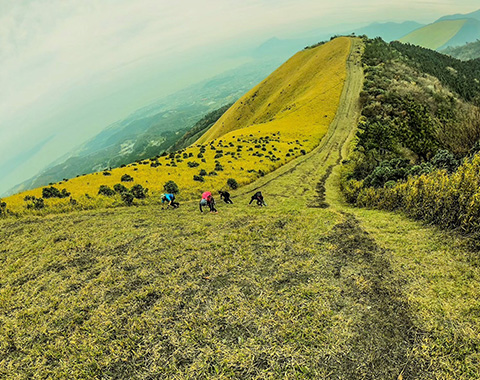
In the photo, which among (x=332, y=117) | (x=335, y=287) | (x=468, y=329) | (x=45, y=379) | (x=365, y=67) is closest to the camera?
(x=468, y=329)

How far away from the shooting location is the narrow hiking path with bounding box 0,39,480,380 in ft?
30.7

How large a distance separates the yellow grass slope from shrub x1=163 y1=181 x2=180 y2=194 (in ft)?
158

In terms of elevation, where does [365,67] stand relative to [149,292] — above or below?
above

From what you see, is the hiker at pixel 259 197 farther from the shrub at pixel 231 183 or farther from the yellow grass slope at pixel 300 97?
the yellow grass slope at pixel 300 97

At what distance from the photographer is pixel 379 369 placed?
8.66 m

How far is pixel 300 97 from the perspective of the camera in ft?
346

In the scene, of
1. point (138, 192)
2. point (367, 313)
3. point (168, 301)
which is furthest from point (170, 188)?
point (367, 313)

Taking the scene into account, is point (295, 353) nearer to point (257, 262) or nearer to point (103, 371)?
point (257, 262)

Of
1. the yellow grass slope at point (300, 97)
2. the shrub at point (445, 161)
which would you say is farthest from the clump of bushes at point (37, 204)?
the yellow grass slope at point (300, 97)

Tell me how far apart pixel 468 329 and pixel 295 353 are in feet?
21.8

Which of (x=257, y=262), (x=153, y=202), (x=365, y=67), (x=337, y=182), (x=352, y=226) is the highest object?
(x=365, y=67)

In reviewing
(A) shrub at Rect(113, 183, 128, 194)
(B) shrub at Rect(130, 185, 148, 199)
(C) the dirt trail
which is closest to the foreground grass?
(C) the dirt trail

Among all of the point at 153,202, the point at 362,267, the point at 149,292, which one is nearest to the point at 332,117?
the point at 153,202

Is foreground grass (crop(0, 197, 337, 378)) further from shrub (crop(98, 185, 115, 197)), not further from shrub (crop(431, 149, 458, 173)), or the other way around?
shrub (crop(431, 149, 458, 173))
